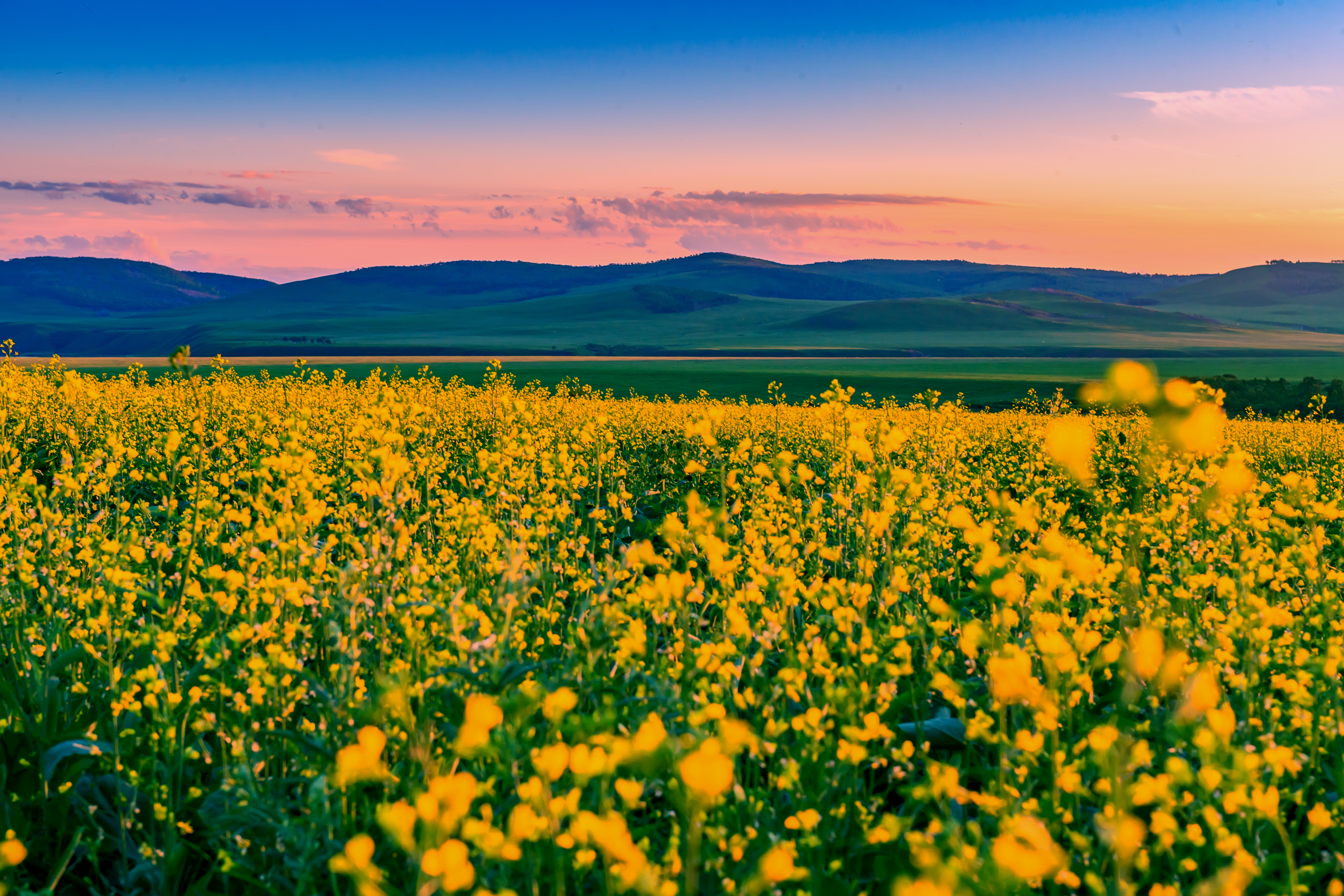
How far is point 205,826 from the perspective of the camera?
337 centimetres

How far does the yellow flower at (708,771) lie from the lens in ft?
5.00

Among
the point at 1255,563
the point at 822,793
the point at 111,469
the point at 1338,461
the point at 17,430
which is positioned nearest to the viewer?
the point at 822,793

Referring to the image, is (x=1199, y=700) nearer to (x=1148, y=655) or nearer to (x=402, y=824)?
(x=1148, y=655)

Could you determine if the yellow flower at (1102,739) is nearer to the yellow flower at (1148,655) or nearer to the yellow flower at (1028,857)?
the yellow flower at (1148,655)

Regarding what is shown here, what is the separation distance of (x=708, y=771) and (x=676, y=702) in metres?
1.20

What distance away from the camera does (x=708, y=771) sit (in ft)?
5.08

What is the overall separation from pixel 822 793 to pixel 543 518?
8.70 feet

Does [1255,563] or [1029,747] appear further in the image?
[1255,563]

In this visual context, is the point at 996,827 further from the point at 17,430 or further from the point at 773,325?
the point at 773,325

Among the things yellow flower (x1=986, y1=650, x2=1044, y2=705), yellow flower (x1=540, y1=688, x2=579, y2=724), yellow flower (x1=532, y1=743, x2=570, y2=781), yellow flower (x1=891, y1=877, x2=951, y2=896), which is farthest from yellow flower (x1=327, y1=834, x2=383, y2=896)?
yellow flower (x1=986, y1=650, x2=1044, y2=705)

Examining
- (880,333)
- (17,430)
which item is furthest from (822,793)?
(880,333)

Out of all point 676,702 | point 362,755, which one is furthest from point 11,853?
point 676,702

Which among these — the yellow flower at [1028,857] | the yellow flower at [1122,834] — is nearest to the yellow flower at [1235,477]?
the yellow flower at [1122,834]

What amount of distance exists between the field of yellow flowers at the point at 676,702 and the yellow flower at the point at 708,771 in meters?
0.01
